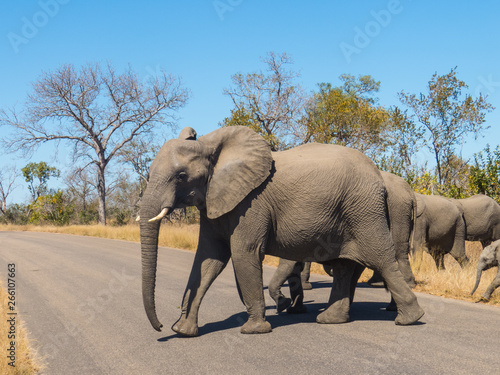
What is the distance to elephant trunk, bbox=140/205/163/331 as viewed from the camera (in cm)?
550

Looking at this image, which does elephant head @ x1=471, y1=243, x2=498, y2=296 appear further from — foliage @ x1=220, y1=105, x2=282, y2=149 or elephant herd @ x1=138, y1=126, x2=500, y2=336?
foliage @ x1=220, y1=105, x2=282, y2=149

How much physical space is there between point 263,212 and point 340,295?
1.51 m

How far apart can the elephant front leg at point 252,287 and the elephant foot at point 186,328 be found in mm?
545

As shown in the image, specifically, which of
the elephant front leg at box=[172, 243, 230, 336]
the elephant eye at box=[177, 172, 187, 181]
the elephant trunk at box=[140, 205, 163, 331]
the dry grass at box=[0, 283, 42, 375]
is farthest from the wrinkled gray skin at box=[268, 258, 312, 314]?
the dry grass at box=[0, 283, 42, 375]

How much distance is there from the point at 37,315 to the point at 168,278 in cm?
368

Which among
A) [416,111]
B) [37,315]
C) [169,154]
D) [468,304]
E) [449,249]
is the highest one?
[416,111]

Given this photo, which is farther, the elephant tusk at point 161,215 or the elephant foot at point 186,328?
the elephant foot at point 186,328

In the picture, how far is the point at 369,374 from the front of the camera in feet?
14.6

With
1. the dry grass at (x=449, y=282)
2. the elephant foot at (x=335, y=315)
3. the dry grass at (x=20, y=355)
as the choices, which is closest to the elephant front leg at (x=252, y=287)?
the elephant foot at (x=335, y=315)

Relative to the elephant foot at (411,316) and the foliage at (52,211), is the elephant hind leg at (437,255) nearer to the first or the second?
the elephant foot at (411,316)

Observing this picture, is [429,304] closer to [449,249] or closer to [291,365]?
[291,365]

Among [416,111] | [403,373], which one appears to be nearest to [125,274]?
[403,373]

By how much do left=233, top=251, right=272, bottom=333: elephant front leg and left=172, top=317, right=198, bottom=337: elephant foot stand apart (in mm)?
545

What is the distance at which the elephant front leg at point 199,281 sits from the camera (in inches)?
236
